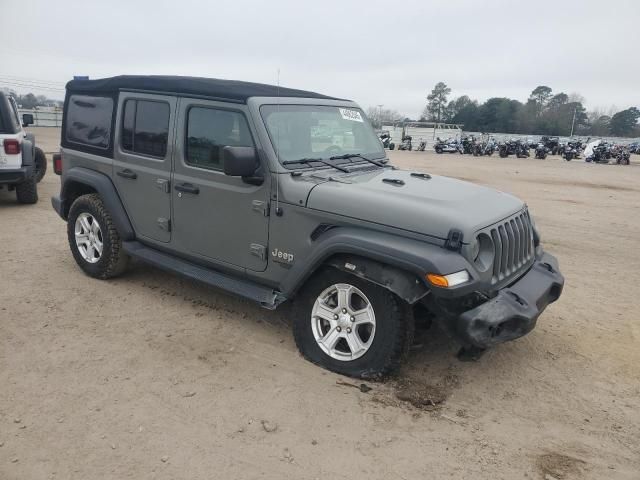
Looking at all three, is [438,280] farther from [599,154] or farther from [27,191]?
[599,154]

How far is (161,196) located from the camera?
4629 millimetres

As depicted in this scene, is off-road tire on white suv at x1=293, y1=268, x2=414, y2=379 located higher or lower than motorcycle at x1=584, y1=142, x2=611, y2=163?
lower

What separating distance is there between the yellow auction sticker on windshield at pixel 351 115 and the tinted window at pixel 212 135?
109 centimetres

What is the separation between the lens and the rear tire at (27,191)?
8938 millimetres

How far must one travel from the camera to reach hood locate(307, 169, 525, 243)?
3.30m

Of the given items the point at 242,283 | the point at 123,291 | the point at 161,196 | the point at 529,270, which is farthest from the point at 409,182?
the point at 123,291

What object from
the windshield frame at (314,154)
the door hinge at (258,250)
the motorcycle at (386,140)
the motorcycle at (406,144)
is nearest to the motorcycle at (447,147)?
the motorcycle at (406,144)

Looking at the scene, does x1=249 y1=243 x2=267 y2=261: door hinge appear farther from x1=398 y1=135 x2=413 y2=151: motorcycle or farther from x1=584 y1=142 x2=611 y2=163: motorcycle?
x1=398 y1=135 x2=413 y2=151: motorcycle

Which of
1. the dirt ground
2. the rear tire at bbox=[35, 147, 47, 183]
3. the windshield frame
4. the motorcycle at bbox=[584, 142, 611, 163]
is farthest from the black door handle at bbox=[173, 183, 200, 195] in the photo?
the motorcycle at bbox=[584, 142, 611, 163]

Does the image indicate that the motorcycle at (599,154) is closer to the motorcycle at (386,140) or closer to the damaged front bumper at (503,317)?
the motorcycle at (386,140)

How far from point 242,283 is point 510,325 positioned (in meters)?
2.05

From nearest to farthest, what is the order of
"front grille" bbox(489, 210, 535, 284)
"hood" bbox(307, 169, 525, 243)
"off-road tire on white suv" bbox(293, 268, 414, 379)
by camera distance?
"hood" bbox(307, 169, 525, 243) → "off-road tire on white suv" bbox(293, 268, 414, 379) → "front grille" bbox(489, 210, 535, 284)

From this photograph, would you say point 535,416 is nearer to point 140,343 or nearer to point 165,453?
point 165,453

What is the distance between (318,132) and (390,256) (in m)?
1.56
